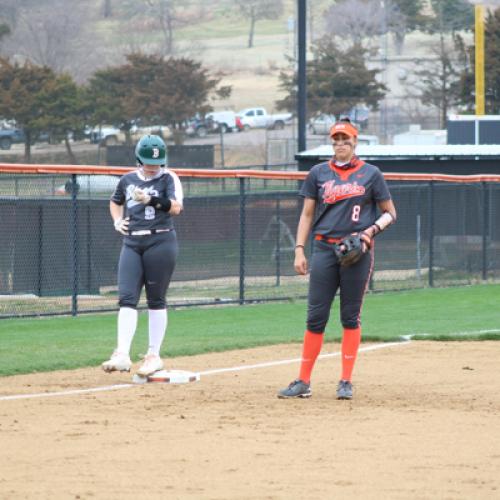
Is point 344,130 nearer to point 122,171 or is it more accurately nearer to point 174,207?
point 174,207

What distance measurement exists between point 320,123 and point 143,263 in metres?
47.8

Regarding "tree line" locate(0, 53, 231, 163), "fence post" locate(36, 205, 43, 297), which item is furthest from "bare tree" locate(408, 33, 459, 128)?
"fence post" locate(36, 205, 43, 297)

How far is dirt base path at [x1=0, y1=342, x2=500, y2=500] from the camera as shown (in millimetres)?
5906

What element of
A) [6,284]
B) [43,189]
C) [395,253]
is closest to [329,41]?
[43,189]

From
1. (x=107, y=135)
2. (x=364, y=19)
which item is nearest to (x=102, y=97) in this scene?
(x=107, y=135)

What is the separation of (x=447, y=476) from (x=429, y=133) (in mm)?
31695

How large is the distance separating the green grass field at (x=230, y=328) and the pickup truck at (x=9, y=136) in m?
36.7

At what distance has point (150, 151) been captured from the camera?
357 inches

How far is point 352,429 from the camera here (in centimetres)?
741

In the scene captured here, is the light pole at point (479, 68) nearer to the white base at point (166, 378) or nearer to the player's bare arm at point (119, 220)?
the white base at point (166, 378)

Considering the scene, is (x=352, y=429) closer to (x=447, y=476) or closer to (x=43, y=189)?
(x=447, y=476)

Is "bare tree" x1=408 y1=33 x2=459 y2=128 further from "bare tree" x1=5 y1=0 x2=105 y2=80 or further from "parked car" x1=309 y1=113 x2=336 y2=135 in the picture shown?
"bare tree" x1=5 y1=0 x2=105 y2=80

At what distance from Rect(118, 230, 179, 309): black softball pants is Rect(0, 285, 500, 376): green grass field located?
1.60 metres

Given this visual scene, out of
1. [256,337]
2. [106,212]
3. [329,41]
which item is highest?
[329,41]
